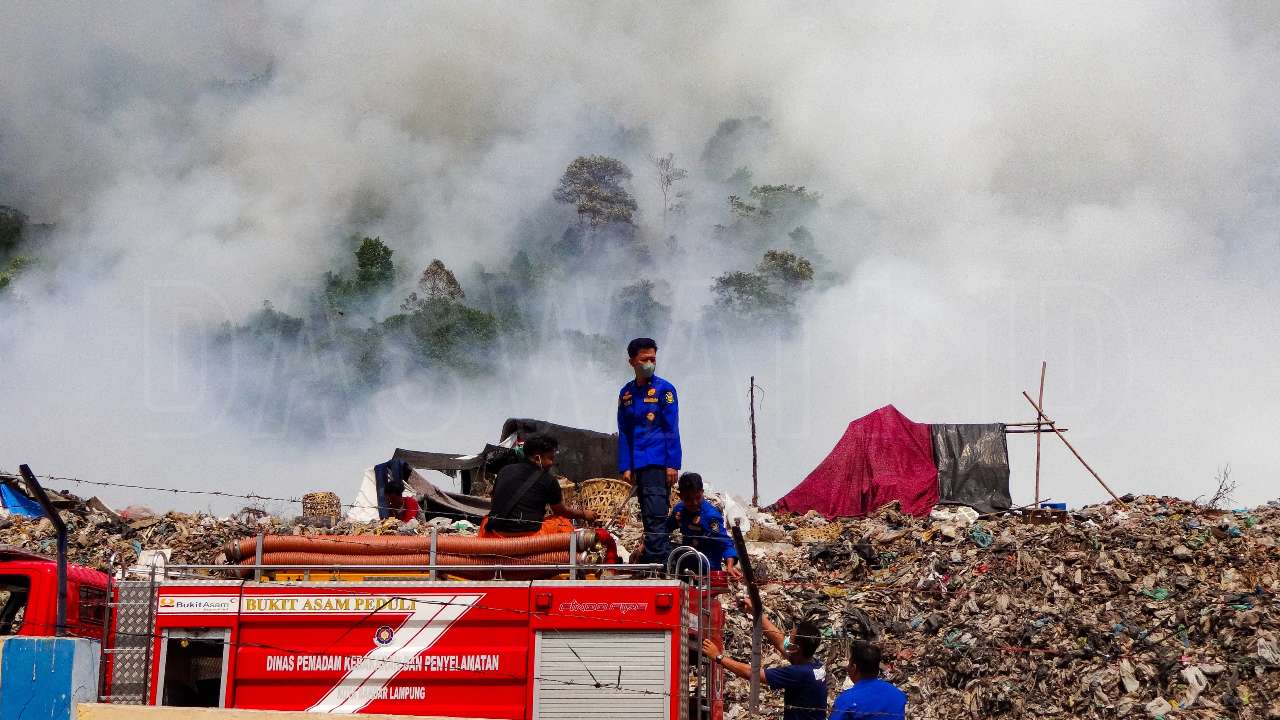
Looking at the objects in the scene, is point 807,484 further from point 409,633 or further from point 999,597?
point 409,633

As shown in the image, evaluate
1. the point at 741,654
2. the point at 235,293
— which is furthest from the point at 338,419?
the point at 741,654

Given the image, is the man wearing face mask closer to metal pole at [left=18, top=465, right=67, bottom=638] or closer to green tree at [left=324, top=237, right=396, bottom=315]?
metal pole at [left=18, top=465, right=67, bottom=638]

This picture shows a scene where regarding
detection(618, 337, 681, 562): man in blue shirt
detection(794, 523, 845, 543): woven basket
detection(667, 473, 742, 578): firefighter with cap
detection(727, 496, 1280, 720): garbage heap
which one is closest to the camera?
detection(667, 473, 742, 578): firefighter with cap

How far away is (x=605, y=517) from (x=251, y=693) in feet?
38.4

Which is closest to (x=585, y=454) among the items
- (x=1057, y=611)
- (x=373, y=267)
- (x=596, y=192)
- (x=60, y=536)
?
(x=1057, y=611)

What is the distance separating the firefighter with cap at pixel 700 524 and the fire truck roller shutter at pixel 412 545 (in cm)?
171

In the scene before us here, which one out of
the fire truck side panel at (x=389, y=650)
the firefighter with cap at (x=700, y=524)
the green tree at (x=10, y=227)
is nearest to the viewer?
the fire truck side panel at (x=389, y=650)

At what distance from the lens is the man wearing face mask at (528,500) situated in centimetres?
854

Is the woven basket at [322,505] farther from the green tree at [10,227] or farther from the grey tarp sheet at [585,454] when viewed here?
the green tree at [10,227]

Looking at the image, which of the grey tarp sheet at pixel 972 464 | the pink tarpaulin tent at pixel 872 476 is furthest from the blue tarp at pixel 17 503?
the grey tarp sheet at pixel 972 464

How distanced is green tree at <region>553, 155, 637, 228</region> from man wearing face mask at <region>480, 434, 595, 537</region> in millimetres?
54493

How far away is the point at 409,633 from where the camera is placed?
7430 millimetres

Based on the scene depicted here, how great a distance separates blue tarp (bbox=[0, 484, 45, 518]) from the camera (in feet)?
62.5

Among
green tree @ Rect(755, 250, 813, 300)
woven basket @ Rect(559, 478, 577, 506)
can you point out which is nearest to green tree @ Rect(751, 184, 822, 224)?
green tree @ Rect(755, 250, 813, 300)
